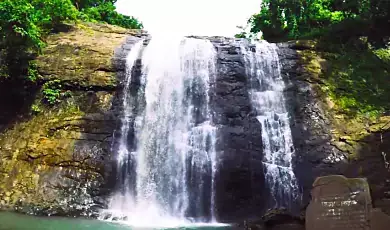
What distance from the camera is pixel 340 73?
554 inches

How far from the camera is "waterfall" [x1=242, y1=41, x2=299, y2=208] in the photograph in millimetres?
11305

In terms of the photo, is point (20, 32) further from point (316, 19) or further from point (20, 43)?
point (316, 19)

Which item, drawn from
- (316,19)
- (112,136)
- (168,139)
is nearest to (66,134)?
(112,136)

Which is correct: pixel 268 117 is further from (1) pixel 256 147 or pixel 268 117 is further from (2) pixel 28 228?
(2) pixel 28 228

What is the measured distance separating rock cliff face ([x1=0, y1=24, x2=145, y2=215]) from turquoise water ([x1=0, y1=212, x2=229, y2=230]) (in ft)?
2.39

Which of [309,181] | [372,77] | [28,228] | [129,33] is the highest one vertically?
[129,33]

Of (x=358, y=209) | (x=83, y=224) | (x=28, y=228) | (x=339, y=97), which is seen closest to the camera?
(x=358, y=209)

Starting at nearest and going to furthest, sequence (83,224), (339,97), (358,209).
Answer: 1. (358,209)
2. (83,224)
3. (339,97)

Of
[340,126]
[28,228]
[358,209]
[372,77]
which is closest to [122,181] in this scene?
[28,228]

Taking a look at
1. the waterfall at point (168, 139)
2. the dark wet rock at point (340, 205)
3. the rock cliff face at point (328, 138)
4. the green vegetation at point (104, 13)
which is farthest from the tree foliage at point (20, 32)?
the dark wet rock at point (340, 205)

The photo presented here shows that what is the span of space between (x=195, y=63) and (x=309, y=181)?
212 inches

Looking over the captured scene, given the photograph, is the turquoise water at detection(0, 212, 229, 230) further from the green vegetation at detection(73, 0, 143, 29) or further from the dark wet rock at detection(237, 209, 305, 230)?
the green vegetation at detection(73, 0, 143, 29)

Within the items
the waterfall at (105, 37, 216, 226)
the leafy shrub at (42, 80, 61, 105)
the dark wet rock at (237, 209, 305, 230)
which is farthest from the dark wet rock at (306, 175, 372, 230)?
the leafy shrub at (42, 80, 61, 105)

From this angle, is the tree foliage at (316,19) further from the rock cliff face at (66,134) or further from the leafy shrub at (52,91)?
the leafy shrub at (52,91)
